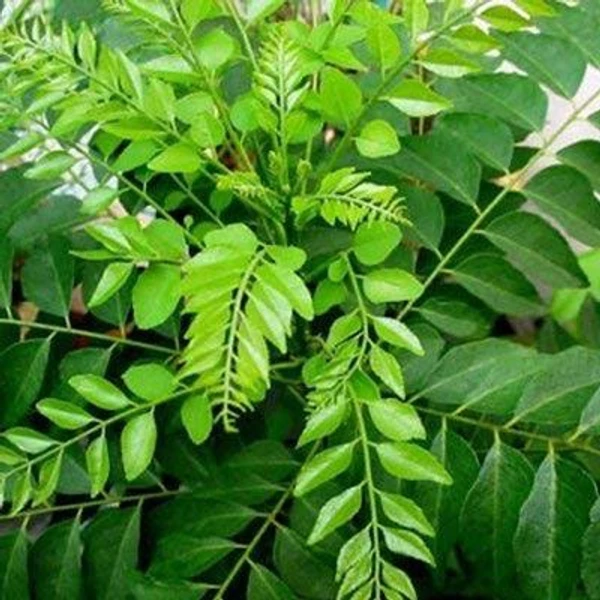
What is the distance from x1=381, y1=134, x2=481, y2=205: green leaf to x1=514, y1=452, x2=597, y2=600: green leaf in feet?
0.73

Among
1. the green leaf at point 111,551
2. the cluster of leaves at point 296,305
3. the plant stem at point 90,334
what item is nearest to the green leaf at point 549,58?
the cluster of leaves at point 296,305

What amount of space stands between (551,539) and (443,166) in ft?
0.88

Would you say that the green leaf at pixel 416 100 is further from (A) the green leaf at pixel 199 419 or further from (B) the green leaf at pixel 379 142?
(A) the green leaf at pixel 199 419

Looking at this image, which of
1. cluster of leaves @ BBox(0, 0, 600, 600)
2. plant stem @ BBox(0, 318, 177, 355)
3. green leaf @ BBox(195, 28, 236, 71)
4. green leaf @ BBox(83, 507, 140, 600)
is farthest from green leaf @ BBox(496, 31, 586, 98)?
green leaf @ BBox(83, 507, 140, 600)

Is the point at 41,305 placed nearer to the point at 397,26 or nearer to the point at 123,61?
the point at 123,61

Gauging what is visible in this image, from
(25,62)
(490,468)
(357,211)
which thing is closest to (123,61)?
(25,62)

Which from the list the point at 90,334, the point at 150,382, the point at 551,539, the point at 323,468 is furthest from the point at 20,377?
the point at 551,539

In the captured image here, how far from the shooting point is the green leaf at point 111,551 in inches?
27.2

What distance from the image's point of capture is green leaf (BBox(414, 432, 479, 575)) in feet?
2.02

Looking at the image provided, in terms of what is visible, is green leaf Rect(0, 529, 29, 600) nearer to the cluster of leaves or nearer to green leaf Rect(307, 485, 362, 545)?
the cluster of leaves

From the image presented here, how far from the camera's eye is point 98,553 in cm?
70

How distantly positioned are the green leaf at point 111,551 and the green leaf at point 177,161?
0.27 metres

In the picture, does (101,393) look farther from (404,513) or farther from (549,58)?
(549,58)

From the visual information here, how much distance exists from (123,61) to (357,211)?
0.17 meters
